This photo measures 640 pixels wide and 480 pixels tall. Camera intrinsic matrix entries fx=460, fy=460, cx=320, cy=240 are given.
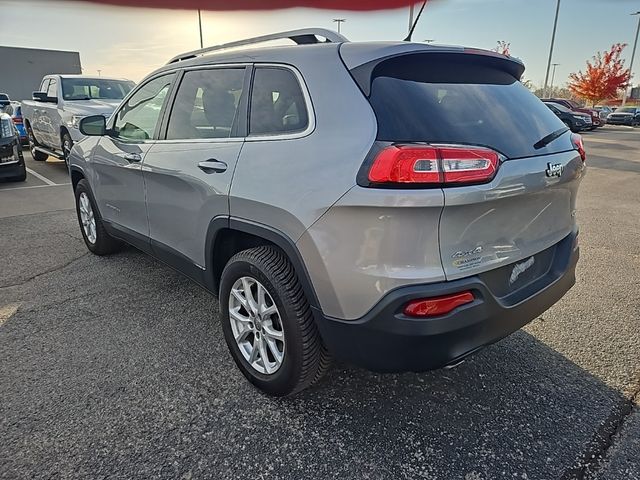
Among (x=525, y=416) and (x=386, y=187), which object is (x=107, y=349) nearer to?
(x=386, y=187)

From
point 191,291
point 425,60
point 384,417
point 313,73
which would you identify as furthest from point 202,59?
point 384,417

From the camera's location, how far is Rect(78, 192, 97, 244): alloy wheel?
15.0 ft

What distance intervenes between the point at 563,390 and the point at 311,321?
149 centimetres

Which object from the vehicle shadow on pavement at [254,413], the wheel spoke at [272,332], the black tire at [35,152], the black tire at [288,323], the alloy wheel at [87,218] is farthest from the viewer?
the black tire at [35,152]

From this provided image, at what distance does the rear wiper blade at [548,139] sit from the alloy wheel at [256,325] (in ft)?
4.87

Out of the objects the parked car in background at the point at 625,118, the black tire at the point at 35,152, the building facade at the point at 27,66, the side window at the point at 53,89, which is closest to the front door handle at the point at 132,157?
the side window at the point at 53,89

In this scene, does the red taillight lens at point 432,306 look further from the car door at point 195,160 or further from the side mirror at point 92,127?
the side mirror at point 92,127

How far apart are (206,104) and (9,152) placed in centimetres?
730

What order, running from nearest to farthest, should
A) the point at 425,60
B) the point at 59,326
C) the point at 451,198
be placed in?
the point at 451,198, the point at 425,60, the point at 59,326

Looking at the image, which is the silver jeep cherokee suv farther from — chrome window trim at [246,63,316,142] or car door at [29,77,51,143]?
car door at [29,77,51,143]

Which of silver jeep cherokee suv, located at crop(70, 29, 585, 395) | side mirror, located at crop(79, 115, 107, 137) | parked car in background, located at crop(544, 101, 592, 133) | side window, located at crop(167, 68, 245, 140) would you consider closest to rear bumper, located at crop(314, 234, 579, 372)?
silver jeep cherokee suv, located at crop(70, 29, 585, 395)

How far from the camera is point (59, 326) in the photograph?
3.23 metres

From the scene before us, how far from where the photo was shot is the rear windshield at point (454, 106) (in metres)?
1.88

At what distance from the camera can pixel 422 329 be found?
184 centimetres
